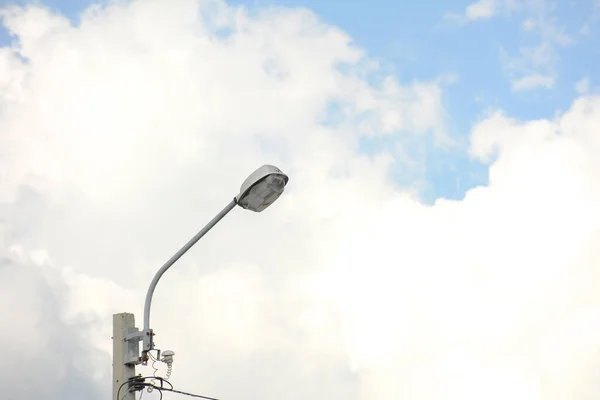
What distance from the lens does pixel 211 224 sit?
10.6m

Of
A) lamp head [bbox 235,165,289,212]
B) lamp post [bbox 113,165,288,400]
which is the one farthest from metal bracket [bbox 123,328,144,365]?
lamp head [bbox 235,165,289,212]

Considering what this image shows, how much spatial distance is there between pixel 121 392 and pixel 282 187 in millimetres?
3311

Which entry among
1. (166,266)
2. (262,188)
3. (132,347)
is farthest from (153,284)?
(262,188)

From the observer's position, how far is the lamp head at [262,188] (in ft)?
34.1

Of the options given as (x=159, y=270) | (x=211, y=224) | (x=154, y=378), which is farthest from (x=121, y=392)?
(x=211, y=224)

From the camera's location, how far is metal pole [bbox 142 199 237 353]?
10.4 m

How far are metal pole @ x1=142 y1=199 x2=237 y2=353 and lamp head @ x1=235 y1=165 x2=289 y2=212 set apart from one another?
0.18m

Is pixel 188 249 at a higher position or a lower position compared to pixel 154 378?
higher

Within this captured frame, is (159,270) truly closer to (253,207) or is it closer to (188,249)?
(188,249)

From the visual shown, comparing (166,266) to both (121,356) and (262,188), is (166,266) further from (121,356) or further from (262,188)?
(262,188)

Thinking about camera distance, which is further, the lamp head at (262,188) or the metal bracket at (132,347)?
the metal bracket at (132,347)

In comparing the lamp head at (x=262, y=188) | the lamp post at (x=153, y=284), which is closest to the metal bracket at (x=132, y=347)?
the lamp post at (x=153, y=284)

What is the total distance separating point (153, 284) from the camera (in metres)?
10.4

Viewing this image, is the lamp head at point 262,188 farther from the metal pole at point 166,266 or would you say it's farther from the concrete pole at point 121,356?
the concrete pole at point 121,356
